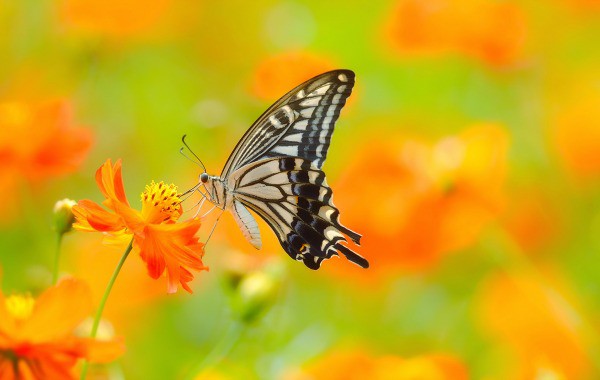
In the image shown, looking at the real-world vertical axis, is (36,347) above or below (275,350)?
below

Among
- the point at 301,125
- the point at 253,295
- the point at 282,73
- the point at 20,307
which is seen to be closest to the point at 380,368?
the point at 253,295

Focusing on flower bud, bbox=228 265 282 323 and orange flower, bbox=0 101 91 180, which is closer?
flower bud, bbox=228 265 282 323

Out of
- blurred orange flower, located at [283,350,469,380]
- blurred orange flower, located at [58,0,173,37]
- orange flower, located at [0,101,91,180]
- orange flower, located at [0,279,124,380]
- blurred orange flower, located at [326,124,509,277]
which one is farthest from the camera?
blurred orange flower, located at [58,0,173,37]

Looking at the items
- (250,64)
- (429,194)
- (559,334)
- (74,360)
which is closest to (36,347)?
(74,360)

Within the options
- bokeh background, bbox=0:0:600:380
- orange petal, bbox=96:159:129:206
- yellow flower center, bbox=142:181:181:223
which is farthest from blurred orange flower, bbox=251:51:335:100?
orange petal, bbox=96:159:129:206

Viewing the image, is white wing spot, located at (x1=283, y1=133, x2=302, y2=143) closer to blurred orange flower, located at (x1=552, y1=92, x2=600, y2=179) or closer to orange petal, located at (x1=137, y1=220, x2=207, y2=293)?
orange petal, located at (x1=137, y1=220, x2=207, y2=293)

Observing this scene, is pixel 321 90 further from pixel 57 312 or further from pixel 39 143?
pixel 57 312

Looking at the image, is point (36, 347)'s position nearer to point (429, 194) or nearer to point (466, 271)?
point (429, 194)
